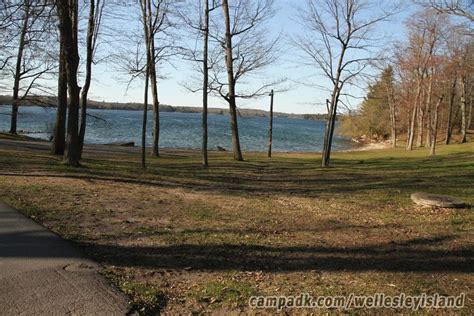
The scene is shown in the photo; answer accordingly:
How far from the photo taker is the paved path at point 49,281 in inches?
159

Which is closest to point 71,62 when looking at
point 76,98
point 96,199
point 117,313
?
point 76,98

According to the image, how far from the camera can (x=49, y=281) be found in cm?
459

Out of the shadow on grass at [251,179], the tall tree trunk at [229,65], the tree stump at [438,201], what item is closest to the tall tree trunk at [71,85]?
the shadow on grass at [251,179]

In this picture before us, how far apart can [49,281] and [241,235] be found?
10.2ft

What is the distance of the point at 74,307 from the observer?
4043mm

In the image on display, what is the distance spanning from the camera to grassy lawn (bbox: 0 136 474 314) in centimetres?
489

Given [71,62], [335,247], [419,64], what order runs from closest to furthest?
[335,247]
[71,62]
[419,64]

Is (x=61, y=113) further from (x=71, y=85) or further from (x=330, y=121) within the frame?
(x=330, y=121)

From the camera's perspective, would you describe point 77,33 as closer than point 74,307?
No

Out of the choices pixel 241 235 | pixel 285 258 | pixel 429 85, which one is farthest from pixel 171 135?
pixel 285 258

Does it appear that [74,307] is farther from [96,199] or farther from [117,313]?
[96,199]

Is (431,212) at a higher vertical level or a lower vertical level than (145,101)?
lower

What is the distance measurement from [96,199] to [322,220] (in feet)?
14.8

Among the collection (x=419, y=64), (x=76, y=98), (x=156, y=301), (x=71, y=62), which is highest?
(x=419, y=64)
